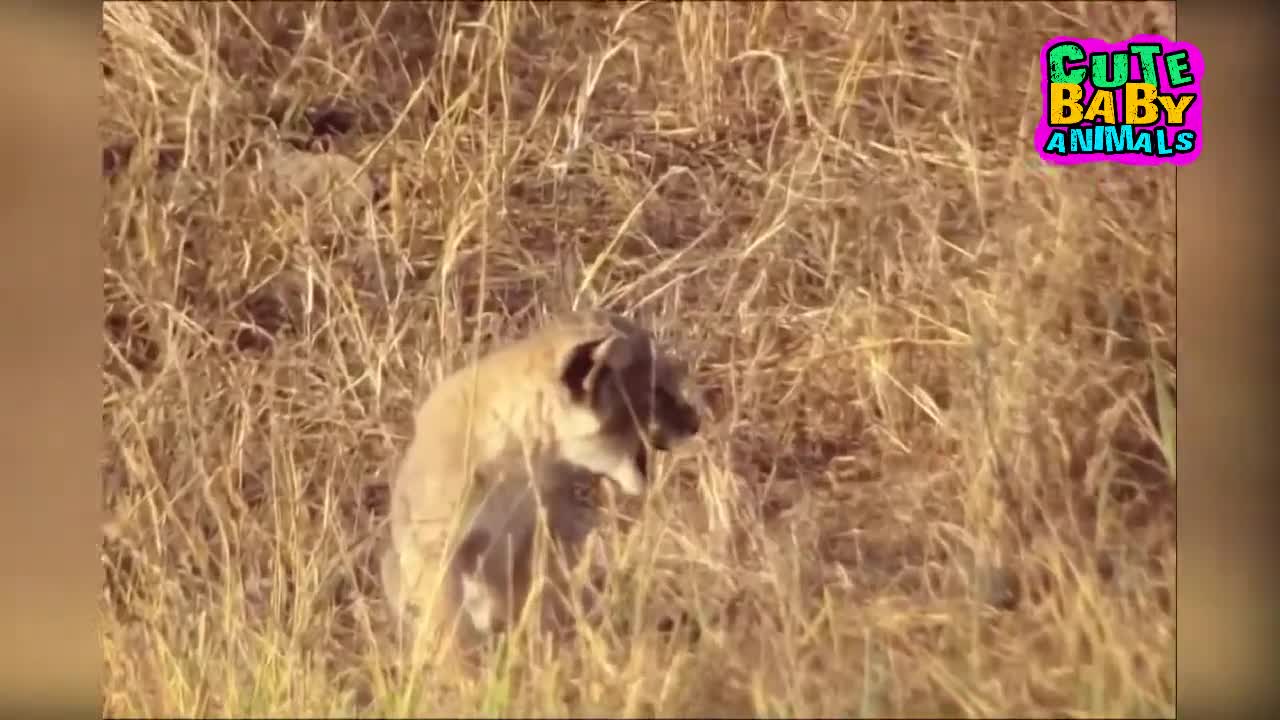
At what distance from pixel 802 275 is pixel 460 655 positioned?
0.41 meters

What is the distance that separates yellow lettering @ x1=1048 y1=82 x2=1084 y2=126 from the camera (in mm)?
983

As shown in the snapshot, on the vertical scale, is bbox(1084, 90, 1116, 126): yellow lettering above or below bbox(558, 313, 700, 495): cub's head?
above

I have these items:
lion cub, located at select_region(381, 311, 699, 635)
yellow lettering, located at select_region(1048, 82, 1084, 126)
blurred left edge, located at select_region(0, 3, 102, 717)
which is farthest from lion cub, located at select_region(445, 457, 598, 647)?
yellow lettering, located at select_region(1048, 82, 1084, 126)

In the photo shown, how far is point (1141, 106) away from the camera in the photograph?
0.97 metres

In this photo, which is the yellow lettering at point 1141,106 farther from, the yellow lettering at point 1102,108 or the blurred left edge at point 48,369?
the blurred left edge at point 48,369

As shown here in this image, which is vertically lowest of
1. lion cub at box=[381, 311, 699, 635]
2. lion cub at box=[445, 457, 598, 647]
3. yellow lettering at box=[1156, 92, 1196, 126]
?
lion cub at box=[445, 457, 598, 647]

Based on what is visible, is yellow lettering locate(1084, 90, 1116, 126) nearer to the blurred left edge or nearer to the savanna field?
the savanna field

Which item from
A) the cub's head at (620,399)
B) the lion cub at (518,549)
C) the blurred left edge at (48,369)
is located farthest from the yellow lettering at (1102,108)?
the blurred left edge at (48,369)

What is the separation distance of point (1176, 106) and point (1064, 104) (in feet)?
0.28

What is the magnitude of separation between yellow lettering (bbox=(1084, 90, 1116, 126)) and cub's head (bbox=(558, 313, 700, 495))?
383 mm

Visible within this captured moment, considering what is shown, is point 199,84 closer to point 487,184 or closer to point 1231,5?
point 487,184

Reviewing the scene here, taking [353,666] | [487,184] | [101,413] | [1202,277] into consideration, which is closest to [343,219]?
[487,184]

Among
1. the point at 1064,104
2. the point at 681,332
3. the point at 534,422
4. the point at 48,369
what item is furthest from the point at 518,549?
the point at 1064,104

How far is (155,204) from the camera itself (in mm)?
1021
